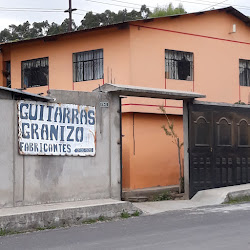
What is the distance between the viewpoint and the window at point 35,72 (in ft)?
69.4

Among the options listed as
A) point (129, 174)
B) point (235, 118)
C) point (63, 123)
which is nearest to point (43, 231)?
point (63, 123)

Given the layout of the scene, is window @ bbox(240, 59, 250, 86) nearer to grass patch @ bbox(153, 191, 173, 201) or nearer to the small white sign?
grass patch @ bbox(153, 191, 173, 201)

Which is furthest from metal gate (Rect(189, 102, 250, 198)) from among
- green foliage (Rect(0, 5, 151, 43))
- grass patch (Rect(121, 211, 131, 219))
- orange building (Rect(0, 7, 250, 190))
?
green foliage (Rect(0, 5, 151, 43))

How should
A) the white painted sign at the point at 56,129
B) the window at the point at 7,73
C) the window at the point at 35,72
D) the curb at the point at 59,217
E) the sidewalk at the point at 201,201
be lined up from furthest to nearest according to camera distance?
the window at the point at 7,73 < the window at the point at 35,72 < the sidewalk at the point at 201,201 < the white painted sign at the point at 56,129 < the curb at the point at 59,217

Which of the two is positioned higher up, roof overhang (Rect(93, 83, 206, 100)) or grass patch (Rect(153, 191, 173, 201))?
roof overhang (Rect(93, 83, 206, 100))

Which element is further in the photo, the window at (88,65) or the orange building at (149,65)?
the window at (88,65)

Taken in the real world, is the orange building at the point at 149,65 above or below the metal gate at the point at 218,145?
above

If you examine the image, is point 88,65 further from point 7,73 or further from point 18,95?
point 18,95

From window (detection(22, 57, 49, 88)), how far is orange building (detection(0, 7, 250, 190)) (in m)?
0.01

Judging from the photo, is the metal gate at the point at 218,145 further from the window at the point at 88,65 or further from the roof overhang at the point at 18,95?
the roof overhang at the point at 18,95

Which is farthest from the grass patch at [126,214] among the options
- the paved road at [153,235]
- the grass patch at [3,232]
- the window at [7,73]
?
the window at [7,73]

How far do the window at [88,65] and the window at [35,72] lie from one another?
58.2 inches

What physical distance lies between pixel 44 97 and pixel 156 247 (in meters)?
5.35

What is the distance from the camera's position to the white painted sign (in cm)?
1212
